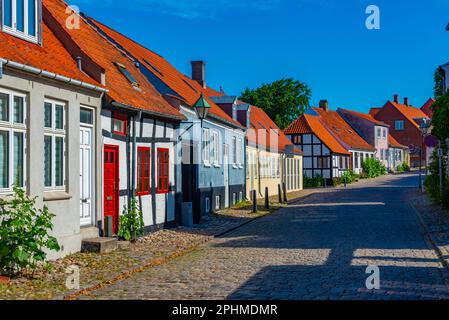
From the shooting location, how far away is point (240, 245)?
14047 millimetres

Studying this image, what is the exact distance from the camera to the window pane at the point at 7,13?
35.1 ft

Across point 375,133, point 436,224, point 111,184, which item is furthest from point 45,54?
point 375,133

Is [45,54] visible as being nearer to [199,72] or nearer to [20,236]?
[20,236]

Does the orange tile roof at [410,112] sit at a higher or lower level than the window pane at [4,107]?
higher

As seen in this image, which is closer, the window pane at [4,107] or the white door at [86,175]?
the window pane at [4,107]

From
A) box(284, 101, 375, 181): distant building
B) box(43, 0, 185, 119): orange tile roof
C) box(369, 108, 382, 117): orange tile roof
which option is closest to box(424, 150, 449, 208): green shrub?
box(43, 0, 185, 119): orange tile roof

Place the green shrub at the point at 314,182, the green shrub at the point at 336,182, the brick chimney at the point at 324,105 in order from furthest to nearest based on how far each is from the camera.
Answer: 1. the brick chimney at the point at 324,105
2. the green shrub at the point at 336,182
3. the green shrub at the point at 314,182

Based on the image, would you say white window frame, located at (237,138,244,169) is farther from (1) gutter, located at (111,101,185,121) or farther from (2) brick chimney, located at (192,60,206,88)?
(1) gutter, located at (111,101,185,121)

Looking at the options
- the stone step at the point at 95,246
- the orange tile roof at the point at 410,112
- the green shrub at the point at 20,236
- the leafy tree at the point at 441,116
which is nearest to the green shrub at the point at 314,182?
the leafy tree at the point at 441,116

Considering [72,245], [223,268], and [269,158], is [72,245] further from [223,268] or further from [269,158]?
[269,158]

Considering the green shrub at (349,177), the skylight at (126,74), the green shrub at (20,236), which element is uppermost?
the skylight at (126,74)

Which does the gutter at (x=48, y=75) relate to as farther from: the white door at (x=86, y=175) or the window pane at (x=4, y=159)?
the window pane at (x=4, y=159)

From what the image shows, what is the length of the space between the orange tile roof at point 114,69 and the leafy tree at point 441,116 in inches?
283

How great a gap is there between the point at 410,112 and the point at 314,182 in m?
48.0
